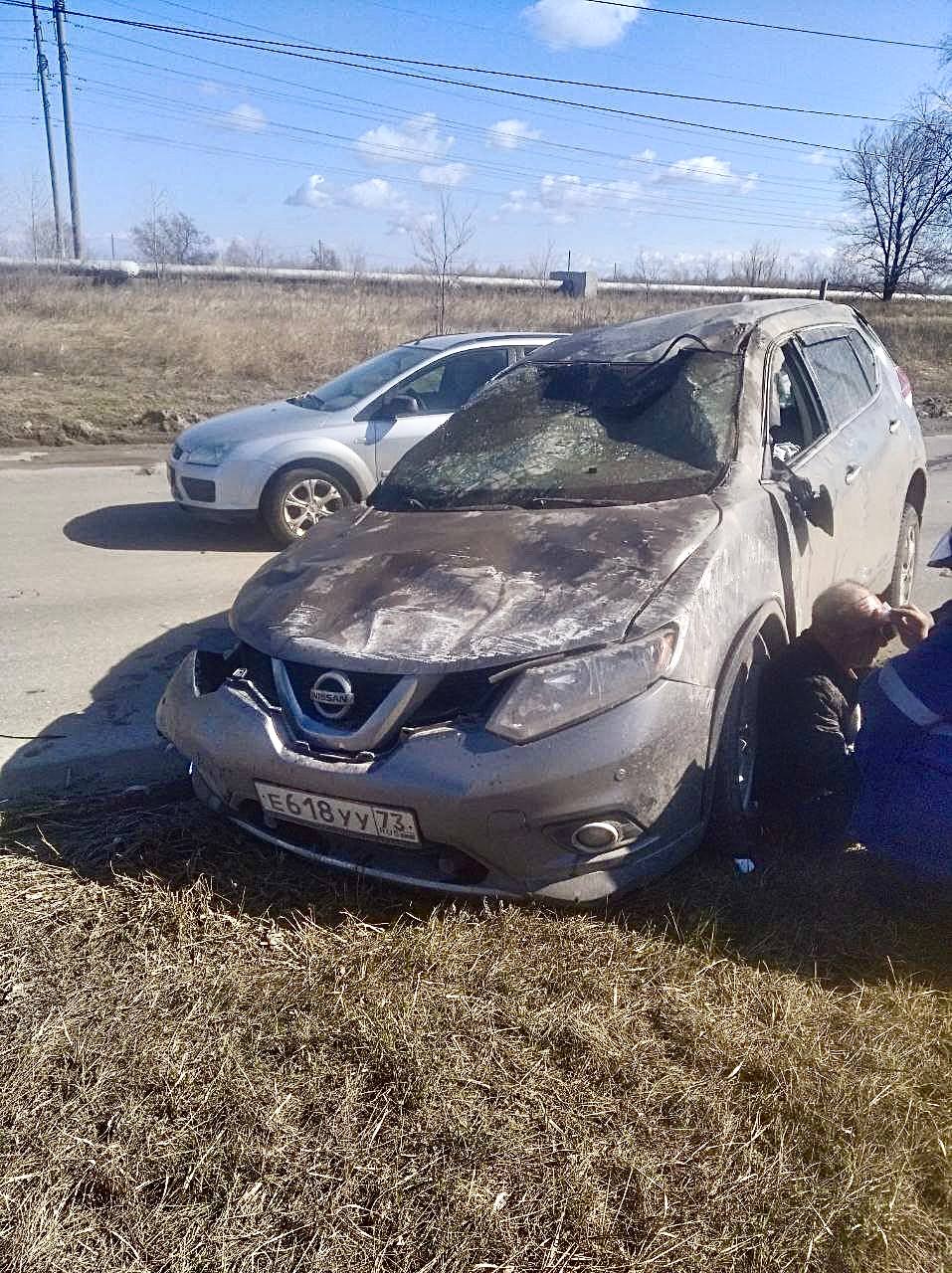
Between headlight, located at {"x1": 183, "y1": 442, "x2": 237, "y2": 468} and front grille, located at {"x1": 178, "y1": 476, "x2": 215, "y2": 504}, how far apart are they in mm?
134

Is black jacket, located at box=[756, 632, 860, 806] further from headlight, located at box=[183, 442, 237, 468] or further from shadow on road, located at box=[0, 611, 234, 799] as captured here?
headlight, located at box=[183, 442, 237, 468]

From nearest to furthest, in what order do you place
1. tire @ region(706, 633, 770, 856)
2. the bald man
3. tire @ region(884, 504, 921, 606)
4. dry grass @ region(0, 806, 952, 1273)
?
dry grass @ region(0, 806, 952, 1273) < tire @ region(706, 633, 770, 856) < the bald man < tire @ region(884, 504, 921, 606)

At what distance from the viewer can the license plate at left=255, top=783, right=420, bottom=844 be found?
2.80 metres

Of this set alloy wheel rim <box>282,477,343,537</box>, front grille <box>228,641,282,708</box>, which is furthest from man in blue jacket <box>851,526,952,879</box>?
alloy wheel rim <box>282,477,343,537</box>

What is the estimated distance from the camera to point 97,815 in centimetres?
368

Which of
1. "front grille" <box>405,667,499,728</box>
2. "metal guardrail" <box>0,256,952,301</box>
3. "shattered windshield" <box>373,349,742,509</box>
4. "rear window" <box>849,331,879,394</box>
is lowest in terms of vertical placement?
"front grille" <box>405,667,499,728</box>

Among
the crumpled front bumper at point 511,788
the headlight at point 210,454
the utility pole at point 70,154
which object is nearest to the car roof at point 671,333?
the crumpled front bumper at point 511,788

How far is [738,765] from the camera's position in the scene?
10.7ft

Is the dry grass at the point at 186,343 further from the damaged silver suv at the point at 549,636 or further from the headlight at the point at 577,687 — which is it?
the headlight at the point at 577,687

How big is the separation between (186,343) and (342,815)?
16878mm

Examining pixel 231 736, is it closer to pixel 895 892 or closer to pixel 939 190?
pixel 895 892

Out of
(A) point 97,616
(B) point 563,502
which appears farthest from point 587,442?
(A) point 97,616

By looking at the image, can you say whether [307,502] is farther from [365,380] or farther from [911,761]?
[911,761]

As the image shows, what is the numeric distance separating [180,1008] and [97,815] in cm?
122
